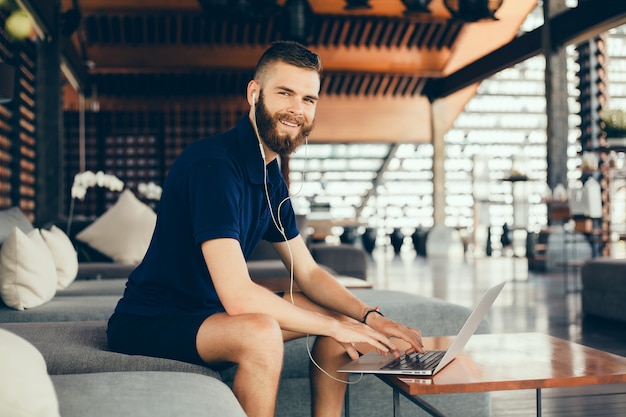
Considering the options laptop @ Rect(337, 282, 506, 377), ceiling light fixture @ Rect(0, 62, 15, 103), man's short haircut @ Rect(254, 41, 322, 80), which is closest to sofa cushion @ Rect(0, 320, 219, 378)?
laptop @ Rect(337, 282, 506, 377)

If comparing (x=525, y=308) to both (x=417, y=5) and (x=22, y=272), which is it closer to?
(x=417, y=5)

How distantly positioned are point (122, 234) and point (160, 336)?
3178 millimetres

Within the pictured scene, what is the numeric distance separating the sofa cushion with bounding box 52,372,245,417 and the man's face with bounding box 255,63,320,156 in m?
0.67

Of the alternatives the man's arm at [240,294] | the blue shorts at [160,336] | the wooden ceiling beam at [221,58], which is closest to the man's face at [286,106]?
the man's arm at [240,294]

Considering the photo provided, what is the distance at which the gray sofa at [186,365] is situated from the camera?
56.2 inches

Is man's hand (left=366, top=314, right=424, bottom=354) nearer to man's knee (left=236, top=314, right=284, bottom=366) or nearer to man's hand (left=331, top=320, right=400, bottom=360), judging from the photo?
man's hand (left=331, top=320, right=400, bottom=360)

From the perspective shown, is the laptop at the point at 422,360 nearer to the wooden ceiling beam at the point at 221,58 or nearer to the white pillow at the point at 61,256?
the white pillow at the point at 61,256

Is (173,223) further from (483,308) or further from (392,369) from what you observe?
(483,308)

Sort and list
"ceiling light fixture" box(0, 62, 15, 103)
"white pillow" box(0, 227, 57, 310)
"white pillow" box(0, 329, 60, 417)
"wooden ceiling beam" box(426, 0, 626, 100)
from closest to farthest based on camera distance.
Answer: "white pillow" box(0, 329, 60, 417), "white pillow" box(0, 227, 57, 310), "ceiling light fixture" box(0, 62, 15, 103), "wooden ceiling beam" box(426, 0, 626, 100)

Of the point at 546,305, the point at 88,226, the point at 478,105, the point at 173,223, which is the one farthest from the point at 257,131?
the point at 478,105

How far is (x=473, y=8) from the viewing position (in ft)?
15.5

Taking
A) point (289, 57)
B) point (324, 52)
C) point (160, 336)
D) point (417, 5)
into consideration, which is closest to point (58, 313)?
point (160, 336)

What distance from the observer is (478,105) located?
14.4 m

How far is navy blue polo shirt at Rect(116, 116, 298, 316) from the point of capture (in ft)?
5.65
